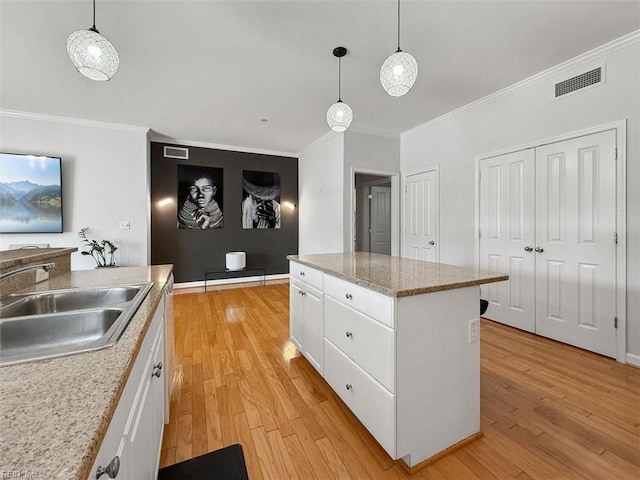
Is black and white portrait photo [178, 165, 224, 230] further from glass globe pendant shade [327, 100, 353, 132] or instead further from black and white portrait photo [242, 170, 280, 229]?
glass globe pendant shade [327, 100, 353, 132]

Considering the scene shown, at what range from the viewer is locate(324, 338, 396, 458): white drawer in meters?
1.36

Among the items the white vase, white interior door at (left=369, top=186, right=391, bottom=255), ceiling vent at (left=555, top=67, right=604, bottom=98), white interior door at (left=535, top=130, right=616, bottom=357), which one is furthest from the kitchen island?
white interior door at (left=369, top=186, right=391, bottom=255)

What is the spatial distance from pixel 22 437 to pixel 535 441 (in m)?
2.15

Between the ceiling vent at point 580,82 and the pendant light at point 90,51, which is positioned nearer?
the pendant light at point 90,51

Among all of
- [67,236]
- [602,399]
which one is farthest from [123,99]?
[602,399]

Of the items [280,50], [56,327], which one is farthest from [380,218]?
[56,327]

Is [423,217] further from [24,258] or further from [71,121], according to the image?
[71,121]

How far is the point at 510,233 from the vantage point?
324 centimetres

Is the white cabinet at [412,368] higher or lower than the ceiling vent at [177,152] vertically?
lower

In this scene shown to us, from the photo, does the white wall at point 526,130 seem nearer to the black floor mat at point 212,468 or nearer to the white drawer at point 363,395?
the white drawer at point 363,395

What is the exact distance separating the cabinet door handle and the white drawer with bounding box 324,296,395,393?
3.46ft

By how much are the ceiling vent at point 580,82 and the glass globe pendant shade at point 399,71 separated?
6.66ft

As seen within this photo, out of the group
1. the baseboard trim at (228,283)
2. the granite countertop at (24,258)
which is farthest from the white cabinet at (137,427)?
the baseboard trim at (228,283)

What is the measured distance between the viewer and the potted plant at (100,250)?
4.16m
